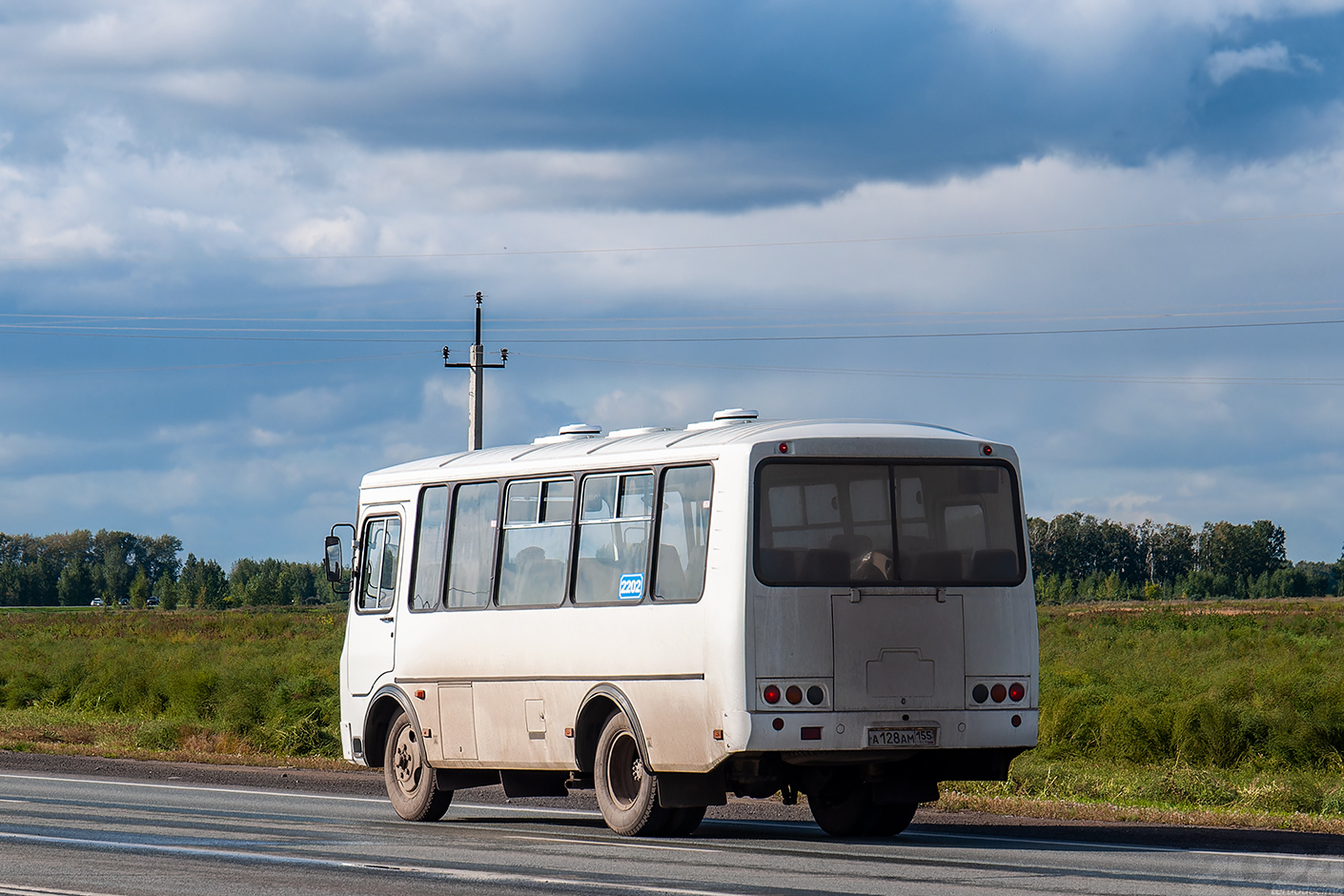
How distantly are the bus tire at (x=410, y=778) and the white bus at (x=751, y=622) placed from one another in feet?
1.79

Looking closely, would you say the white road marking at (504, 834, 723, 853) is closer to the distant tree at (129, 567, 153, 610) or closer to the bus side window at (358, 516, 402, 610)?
the bus side window at (358, 516, 402, 610)

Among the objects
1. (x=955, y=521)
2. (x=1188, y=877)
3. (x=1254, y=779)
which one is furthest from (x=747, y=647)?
(x=1254, y=779)

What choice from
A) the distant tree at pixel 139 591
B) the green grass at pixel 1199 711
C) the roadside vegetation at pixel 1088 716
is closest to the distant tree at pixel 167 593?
the distant tree at pixel 139 591

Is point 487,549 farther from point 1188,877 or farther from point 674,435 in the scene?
point 1188,877

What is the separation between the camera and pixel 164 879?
400 inches

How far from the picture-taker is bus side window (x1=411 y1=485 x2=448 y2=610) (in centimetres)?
1529

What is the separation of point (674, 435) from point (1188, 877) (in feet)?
17.0

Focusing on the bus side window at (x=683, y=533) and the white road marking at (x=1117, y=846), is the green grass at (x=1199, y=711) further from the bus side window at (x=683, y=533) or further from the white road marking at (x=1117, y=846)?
the bus side window at (x=683, y=533)

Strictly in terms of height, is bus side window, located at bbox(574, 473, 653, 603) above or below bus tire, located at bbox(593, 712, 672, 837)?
above

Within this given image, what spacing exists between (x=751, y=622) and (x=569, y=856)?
2032mm

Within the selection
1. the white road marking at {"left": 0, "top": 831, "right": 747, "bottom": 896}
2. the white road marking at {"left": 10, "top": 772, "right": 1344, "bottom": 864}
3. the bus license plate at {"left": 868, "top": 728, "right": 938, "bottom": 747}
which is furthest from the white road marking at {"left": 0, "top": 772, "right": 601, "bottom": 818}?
the white road marking at {"left": 0, "top": 831, "right": 747, "bottom": 896}

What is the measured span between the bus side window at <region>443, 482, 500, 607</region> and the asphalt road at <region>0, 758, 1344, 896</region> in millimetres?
1988

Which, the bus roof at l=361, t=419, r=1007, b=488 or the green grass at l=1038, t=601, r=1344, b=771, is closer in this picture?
the bus roof at l=361, t=419, r=1007, b=488

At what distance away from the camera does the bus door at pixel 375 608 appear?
624 inches
